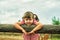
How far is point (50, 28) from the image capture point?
5129 millimetres

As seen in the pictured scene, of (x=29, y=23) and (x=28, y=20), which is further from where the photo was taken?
(x=28, y=20)

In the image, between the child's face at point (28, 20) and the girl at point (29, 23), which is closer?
the girl at point (29, 23)

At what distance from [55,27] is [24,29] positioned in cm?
56

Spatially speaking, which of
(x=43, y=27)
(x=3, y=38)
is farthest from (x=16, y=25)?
(x=3, y=38)

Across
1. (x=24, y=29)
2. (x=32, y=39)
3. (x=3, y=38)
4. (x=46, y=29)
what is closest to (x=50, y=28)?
(x=46, y=29)

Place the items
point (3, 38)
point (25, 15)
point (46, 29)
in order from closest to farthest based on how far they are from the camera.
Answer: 1. point (46, 29)
2. point (25, 15)
3. point (3, 38)

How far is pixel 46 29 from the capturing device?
201 inches

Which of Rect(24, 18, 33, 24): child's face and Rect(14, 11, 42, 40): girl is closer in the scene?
Rect(14, 11, 42, 40): girl

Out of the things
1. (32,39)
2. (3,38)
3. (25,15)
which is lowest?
(3,38)

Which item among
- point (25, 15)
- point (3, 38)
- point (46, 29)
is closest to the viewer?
point (46, 29)

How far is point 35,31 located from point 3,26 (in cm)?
59

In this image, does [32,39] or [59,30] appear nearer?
[59,30]

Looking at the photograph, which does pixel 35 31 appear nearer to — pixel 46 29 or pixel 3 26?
pixel 46 29

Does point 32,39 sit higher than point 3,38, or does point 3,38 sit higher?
point 32,39
